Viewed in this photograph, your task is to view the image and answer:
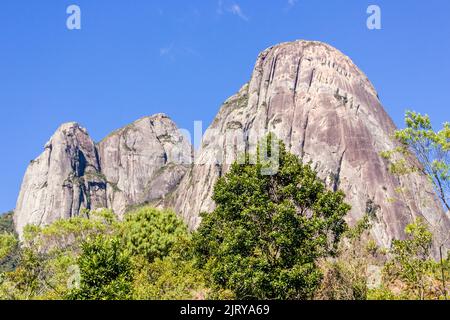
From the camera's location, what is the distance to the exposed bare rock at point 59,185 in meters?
176

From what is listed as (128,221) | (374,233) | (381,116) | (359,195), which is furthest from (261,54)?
(128,221)

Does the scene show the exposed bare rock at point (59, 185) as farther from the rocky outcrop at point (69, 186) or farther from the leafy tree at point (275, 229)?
the leafy tree at point (275, 229)

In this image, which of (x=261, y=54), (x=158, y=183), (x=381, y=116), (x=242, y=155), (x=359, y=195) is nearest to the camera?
(x=242, y=155)

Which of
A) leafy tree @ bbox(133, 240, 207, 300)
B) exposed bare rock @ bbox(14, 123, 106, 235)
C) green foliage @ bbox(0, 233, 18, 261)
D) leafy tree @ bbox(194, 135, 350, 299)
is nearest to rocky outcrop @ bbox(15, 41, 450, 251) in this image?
exposed bare rock @ bbox(14, 123, 106, 235)

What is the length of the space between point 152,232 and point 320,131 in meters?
89.3

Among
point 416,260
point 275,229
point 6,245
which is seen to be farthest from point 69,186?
point 416,260

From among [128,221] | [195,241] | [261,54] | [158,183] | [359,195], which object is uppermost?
[261,54]

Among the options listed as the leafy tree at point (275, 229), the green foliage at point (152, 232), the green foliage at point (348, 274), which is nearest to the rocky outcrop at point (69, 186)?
the green foliage at point (152, 232)

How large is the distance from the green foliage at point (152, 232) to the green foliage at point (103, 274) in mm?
13251

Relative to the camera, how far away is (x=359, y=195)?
111 metres

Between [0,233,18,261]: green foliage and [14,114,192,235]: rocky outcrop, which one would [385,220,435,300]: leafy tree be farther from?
[14,114,192,235]: rocky outcrop

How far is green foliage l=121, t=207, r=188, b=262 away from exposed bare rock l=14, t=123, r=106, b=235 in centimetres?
13690
